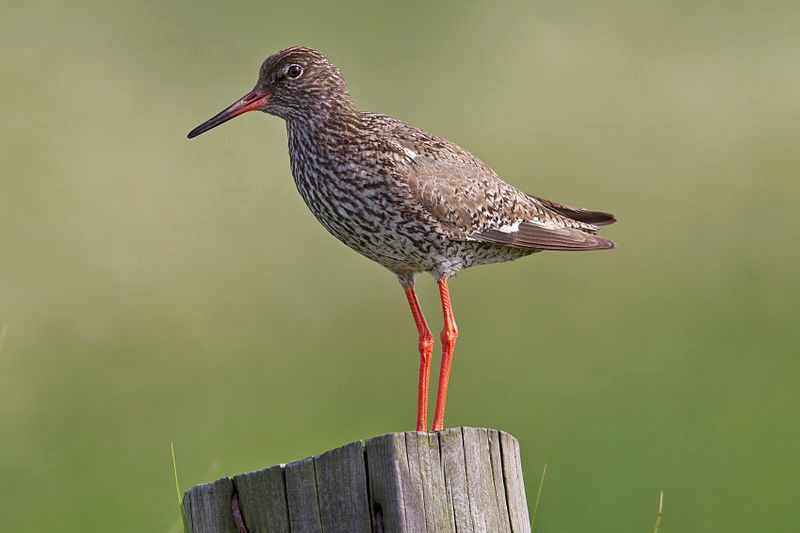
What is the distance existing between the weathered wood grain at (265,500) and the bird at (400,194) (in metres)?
2.23

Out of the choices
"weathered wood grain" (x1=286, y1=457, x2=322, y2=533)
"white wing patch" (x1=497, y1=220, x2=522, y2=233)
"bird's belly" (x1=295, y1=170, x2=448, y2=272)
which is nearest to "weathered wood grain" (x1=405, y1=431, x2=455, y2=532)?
"weathered wood grain" (x1=286, y1=457, x2=322, y2=533)

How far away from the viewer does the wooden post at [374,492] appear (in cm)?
381

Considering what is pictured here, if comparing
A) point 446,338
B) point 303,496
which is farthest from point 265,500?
point 446,338

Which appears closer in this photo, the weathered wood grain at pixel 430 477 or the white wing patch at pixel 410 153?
the weathered wood grain at pixel 430 477

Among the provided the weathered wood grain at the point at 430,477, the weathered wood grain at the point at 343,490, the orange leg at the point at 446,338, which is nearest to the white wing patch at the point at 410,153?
the orange leg at the point at 446,338

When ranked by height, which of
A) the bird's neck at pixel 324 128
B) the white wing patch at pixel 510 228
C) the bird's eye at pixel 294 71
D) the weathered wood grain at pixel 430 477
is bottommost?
the weathered wood grain at pixel 430 477

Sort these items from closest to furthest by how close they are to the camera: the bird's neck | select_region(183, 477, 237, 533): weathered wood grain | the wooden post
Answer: the wooden post
select_region(183, 477, 237, 533): weathered wood grain
the bird's neck

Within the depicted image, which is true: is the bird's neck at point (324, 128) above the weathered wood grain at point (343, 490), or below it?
above

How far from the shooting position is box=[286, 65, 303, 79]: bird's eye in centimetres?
688

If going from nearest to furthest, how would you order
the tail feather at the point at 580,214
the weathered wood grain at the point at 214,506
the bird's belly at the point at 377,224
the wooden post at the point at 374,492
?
the wooden post at the point at 374,492 < the weathered wood grain at the point at 214,506 < the bird's belly at the point at 377,224 < the tail feather at the point at 580,214

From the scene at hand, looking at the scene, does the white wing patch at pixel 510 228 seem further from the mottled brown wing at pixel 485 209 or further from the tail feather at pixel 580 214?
the tail feather at pixel 580 214

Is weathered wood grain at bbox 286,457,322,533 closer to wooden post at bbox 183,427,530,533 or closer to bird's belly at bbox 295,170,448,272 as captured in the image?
wooden post at bbox 183,427,530,533

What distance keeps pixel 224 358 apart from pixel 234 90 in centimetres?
343

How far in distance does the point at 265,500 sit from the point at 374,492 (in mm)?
331
